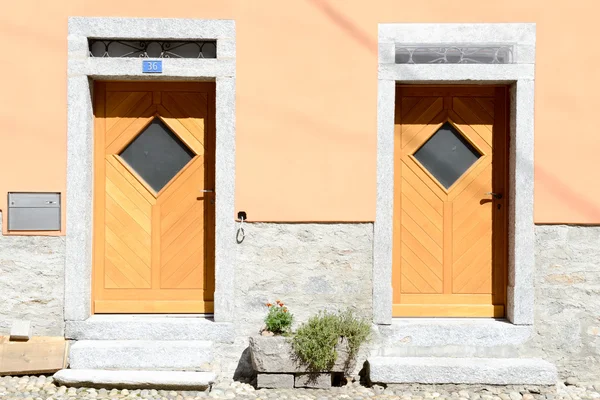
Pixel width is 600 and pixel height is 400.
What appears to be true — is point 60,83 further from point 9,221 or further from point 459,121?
point 459,121

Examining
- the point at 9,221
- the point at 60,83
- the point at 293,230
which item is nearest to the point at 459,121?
the point at 293,230

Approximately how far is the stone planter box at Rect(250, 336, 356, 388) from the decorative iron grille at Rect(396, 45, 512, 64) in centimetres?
230

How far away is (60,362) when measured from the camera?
5.16m

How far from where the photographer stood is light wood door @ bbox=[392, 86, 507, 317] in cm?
552

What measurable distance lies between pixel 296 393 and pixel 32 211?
2459 millimetres

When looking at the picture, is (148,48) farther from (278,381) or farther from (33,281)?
(278,381)

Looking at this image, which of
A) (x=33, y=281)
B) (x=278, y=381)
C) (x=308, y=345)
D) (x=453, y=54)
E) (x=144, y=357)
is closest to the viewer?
(x=308, y=345)

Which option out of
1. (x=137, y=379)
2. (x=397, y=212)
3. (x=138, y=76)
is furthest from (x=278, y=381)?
(x=138, y=76)

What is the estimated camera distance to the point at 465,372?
499 centimetres

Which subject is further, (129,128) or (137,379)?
(129,128)

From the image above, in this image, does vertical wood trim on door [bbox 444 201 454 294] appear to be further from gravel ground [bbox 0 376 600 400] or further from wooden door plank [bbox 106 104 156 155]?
wooden door plank [bbox 106 104 156 155]

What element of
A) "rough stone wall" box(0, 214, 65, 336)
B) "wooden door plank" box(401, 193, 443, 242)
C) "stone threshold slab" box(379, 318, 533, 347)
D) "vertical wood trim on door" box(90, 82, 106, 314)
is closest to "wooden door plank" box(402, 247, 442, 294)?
"wooden door plank" box(401, 193, 443, 242)

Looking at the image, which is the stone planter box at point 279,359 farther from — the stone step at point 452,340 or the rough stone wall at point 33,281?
the rough stone wall at point 33,281

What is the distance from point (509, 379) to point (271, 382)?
5.79 ft
